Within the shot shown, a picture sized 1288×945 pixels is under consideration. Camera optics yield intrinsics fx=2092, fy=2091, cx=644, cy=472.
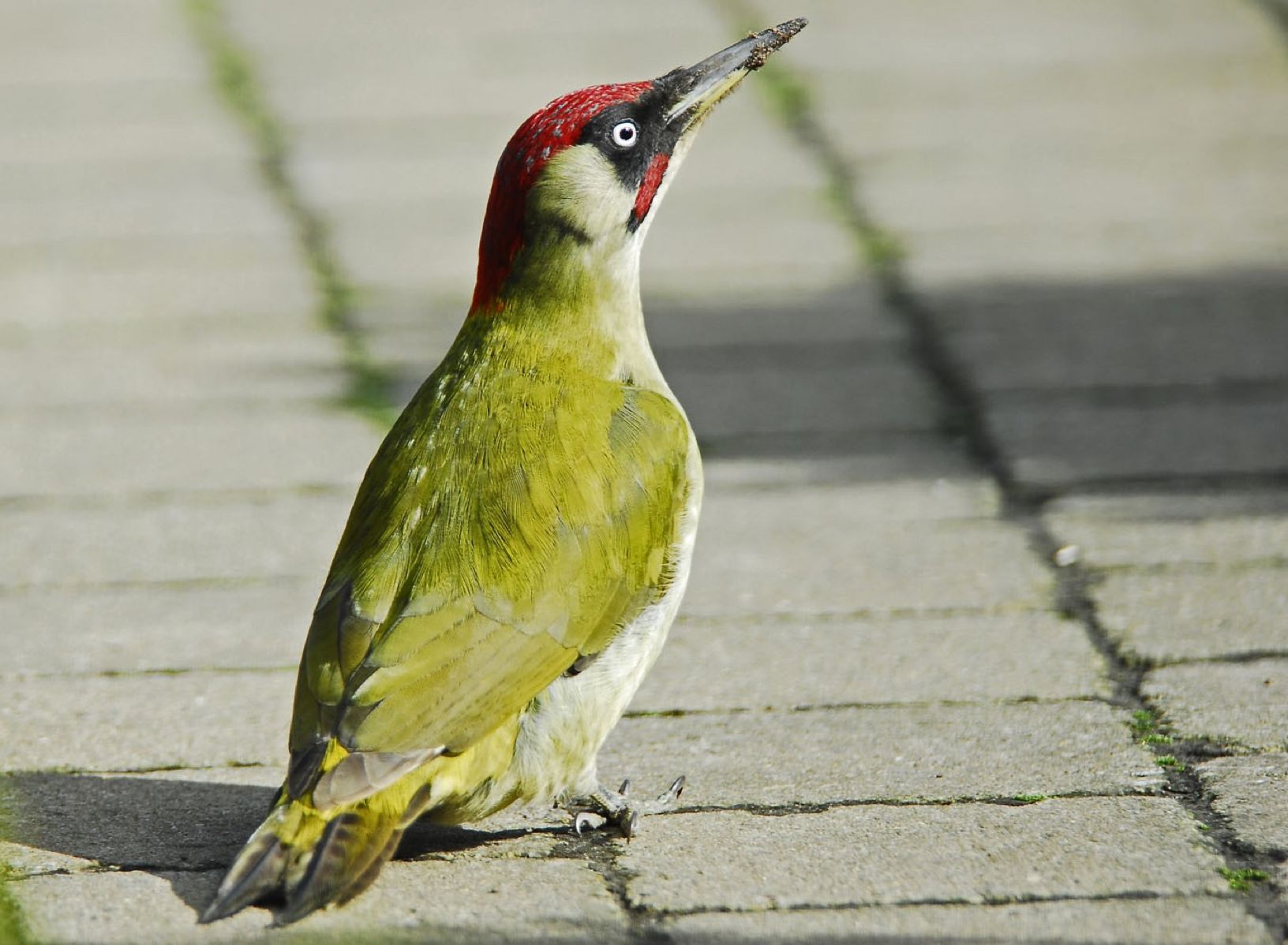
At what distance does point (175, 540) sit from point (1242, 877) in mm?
2959

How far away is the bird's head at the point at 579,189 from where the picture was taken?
13.7 feet

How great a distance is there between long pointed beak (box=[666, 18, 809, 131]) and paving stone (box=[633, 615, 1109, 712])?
1.21 metres

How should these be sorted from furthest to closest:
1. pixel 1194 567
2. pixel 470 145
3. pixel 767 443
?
pixel 470 145
pixel 767 443
pixel 1194 567

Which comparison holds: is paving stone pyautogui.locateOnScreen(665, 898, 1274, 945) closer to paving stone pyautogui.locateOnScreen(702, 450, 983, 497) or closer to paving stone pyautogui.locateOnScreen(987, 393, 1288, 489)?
paving stone pyautogui.locateOnScreen(702, 450, 983, 497)

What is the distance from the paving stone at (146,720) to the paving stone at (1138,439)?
2262 mm

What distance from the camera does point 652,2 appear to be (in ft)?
32.4

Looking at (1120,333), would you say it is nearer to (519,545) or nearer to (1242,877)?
(1242,877)

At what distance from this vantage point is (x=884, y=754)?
422 cm

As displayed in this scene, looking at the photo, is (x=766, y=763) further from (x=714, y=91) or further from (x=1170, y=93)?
(x=1170, y=93)

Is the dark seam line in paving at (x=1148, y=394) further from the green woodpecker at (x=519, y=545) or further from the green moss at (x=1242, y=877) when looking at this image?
the green moss at (x=1242, y=877)

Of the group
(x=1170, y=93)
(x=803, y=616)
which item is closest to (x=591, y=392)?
(x=803, y=616)

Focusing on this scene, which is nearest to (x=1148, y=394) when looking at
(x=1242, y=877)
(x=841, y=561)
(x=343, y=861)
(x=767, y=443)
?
(x=767, y=443)

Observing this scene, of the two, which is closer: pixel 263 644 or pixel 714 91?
pixel 714 91

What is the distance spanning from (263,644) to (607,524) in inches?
50.7
